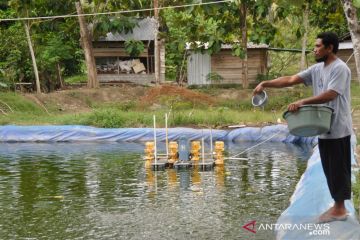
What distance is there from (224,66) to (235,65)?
468 millimetres

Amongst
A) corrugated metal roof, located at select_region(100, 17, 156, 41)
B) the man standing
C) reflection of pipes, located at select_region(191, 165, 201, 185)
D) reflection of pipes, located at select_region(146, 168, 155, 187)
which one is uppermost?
corrugated metal roof, located at select_region(100, 17, 156, 41)

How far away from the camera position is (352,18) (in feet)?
19.6

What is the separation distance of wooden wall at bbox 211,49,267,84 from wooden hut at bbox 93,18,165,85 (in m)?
2.81

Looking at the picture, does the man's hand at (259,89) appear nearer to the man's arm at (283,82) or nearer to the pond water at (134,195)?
the man's arm at (283,82)

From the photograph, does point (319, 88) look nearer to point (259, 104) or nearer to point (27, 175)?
point (259, 104)

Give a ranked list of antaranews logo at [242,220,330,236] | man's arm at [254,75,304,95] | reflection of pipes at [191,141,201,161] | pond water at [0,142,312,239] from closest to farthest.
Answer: antaranews logo at [242,220,330,236] → man's arm at [254,75,304,95] → pond water at [0,142,312,239] → reflection of pipes at [191,141,201,161]

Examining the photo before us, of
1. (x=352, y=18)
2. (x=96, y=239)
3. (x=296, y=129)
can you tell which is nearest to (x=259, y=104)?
(x=296, y=129)

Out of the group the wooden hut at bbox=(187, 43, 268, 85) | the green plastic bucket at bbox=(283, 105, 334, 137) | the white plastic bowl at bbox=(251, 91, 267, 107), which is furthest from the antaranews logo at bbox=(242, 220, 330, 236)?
the wooden hut at bbox=(187, 43, 268, 85)

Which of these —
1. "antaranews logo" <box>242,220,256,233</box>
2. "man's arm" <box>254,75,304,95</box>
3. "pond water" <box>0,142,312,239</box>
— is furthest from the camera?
"pond water" <box>0,142,312,239</box>

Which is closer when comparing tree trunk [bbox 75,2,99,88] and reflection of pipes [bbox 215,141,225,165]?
reflection of pipes [bbox 215,141,225,165]

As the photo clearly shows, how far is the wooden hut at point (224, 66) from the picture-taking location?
2786 centimetres

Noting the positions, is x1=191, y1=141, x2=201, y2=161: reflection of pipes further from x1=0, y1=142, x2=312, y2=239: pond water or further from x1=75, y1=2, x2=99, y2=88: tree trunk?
x1=75, y1=2, x2=99, y2=88: tree trunk

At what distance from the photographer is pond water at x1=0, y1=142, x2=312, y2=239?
7555mm

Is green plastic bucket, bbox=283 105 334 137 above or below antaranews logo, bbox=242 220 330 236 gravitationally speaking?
above
